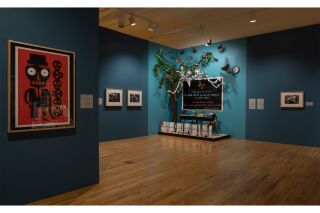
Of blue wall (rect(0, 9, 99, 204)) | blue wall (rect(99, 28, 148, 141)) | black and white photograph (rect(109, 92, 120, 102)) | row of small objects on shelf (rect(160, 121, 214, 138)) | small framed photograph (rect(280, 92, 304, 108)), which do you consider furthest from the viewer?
row of small objects on shelf (rect(160, 121, 214, 138))

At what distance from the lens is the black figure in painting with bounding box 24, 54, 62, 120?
265cm

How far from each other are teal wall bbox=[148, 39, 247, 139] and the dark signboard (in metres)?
0.22

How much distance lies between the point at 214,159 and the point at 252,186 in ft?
5.05

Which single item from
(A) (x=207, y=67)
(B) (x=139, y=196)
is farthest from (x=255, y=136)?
(B) (x=139, y=196)

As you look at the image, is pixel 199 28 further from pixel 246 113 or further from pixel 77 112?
pixel 77 112

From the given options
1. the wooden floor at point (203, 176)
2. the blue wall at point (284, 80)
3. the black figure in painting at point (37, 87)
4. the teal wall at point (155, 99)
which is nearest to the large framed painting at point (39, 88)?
the black figure in painting at point (37, 87)

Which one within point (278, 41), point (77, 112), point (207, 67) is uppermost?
point (278, 41)

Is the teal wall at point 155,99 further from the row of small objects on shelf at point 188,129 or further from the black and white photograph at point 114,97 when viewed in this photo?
the black and white photograph at point 114,97

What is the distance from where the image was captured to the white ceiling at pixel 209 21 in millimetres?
5340

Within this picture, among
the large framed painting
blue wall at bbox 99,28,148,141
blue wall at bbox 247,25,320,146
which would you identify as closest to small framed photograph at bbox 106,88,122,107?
blue wall at bbox 99,28,148,141

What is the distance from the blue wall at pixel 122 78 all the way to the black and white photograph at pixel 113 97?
5.0 inches

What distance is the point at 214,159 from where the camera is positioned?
4.84 metres

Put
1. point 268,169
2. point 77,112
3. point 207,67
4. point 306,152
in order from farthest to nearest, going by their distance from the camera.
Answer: point 207,67 → point 306,152 → point 268,169 → point 77,112

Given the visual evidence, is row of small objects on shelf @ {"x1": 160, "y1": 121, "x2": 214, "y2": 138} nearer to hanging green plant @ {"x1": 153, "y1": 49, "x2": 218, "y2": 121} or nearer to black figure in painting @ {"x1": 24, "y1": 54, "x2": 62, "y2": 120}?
hanging green plant @ {"x1": 153, "y1": 49, "x2": 218, "y2": 121}
